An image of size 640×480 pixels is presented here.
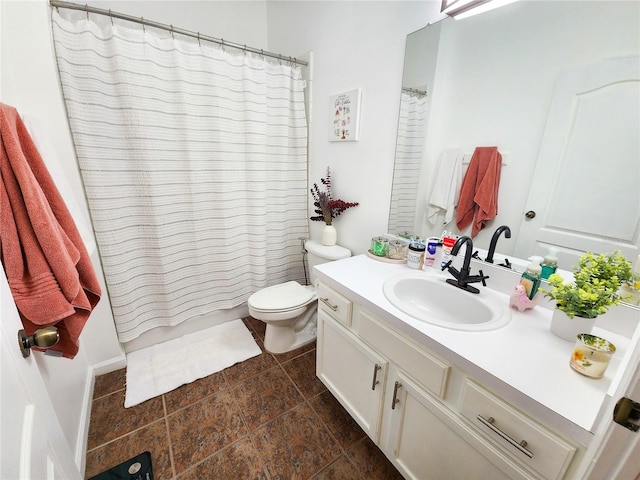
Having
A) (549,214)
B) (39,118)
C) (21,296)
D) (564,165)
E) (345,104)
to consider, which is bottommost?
(21,296)

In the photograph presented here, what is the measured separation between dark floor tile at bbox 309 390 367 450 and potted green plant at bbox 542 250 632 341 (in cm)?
103

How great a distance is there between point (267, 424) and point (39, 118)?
1808mm

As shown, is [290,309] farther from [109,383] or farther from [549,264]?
[549,264]

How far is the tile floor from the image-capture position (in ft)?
3.97

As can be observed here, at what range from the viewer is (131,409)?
1469mm

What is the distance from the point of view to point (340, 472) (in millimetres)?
1202

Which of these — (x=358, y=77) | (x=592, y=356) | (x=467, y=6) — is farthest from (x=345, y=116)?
(x=592, y=356)

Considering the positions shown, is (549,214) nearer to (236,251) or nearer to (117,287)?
(236,251)

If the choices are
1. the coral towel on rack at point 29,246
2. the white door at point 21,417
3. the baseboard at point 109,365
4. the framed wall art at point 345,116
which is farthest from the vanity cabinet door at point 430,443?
the baseboard at point 109,365

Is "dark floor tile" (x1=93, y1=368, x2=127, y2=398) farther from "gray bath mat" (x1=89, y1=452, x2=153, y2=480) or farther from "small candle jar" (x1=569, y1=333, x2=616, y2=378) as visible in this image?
"small candle jar" (x1=569, y1=333, x2=616, y2=378)

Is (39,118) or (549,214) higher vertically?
(39,118)

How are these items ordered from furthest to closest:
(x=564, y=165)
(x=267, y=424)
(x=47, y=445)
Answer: (x=267, y=424) → (x=564, y=165) → (x=47, y=445)

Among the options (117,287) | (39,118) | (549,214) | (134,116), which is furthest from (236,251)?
(549,214)

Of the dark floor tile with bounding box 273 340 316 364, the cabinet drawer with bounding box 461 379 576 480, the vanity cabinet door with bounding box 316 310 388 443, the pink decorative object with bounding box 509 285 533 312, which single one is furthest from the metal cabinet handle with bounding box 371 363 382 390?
the dark floor tile with bounding box 273 340 316 364
